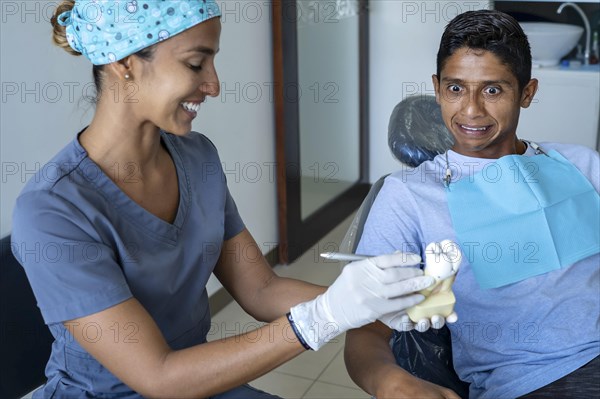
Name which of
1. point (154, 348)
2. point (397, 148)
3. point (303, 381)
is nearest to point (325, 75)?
point (303, 381)

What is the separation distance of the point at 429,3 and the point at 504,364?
2698 mm

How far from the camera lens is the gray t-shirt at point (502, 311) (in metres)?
1.53

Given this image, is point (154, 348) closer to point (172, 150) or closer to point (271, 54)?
point (172, 150)

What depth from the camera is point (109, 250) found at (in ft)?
4.30

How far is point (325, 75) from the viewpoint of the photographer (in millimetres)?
3682

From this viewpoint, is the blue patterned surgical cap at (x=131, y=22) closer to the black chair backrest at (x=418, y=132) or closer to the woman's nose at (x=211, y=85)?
the woman's nose at (x=211, y=85)

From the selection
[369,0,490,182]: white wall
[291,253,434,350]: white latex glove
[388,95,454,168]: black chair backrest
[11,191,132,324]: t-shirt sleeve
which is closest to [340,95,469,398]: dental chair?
[388,95,454,168]: black chair backrest

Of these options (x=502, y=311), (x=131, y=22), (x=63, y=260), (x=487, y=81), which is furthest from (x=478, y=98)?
(x=63, y=260)

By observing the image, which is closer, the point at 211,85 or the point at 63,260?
the point at 63,260

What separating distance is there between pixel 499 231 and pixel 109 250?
2.50ft

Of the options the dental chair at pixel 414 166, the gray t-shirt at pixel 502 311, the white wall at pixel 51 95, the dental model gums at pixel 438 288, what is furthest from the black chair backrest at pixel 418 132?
the white wall at pixel 51 95

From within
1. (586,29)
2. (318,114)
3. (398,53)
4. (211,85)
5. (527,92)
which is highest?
(211,85)

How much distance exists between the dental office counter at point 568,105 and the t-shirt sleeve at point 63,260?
2655mm

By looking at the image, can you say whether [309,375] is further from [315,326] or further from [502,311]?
[315,326]
